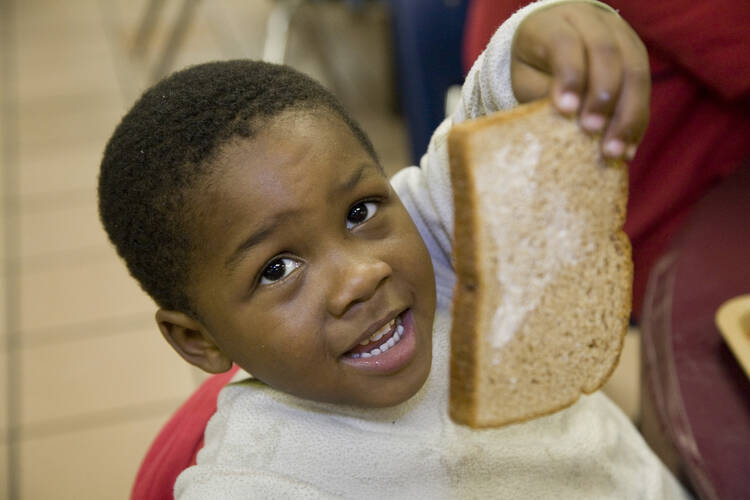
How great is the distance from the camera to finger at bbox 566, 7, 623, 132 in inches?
22.5

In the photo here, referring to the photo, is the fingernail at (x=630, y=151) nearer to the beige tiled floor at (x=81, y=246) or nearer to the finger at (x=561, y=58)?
the finger at (x=561, y=58)

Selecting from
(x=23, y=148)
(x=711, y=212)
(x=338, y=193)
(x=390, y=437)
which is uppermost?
(x=338, y=193)

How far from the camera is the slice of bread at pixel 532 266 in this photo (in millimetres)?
600

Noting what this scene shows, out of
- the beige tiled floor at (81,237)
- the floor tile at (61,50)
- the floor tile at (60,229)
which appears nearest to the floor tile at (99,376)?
Answer: the beige tiled floor at (81,237)

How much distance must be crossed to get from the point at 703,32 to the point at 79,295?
190 cm

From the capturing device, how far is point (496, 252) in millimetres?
622

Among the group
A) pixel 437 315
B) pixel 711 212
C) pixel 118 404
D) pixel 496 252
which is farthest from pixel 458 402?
pixel 118 404

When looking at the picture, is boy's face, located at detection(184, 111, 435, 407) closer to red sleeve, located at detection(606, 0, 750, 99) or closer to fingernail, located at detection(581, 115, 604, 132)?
fingernail, located at detection(581, 115, 604, 132)

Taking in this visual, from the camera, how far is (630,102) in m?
0.57

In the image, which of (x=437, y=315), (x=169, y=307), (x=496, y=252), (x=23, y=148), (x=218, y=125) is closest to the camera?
(x=496, y=252)

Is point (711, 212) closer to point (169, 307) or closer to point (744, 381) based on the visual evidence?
point (744, 381)

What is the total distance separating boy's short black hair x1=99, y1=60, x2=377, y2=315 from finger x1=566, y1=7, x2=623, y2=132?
29cm

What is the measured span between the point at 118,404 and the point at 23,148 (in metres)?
1.63

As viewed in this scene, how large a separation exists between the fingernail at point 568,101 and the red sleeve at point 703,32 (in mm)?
604
